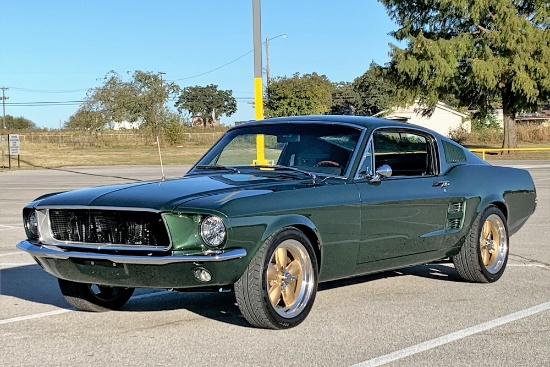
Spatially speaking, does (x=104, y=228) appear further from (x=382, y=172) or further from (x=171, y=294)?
(x=382, y=172)

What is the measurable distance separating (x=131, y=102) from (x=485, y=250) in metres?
85.0

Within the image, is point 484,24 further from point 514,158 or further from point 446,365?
point 446,365

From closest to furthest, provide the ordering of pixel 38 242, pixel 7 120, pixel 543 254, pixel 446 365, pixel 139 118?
pixel 446 365 → pixel 38 242 → pixel 543 254 → pixel 139 118 → pixel 7 120

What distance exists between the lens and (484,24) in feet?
163

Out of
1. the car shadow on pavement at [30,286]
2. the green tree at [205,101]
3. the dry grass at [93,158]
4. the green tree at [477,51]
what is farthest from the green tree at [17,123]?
the car shadow on pavement at [30,286]

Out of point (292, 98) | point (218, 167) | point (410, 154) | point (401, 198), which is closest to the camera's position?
point (401, 198)

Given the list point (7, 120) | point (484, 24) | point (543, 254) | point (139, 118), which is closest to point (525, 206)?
point (543, 254)

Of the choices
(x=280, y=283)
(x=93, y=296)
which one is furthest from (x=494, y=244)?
(x=93, y=296)

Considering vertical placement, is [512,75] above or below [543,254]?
above

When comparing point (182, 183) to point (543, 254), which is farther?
point (543, 254)

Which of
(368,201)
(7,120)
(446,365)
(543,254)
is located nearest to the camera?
(446,365)

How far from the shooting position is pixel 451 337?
19.6 ft

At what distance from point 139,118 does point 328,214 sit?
285ft

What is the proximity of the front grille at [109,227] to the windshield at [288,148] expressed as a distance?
63.1 inches
